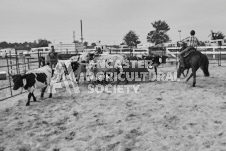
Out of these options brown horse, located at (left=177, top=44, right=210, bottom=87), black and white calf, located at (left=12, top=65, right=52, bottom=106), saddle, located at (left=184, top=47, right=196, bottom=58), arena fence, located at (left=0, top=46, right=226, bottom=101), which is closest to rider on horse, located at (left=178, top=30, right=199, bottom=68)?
saddle, located at (left=184, top=47, right=196, bottom=58)

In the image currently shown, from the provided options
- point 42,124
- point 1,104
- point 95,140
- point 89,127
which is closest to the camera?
point 95,140

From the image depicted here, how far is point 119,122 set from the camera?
4.34m

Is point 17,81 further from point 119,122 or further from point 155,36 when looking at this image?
point 155,36

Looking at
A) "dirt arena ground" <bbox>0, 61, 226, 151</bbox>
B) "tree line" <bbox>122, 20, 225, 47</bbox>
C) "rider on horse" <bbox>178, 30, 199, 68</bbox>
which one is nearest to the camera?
"dirt arena ground" <bbox>0, 61, 226, 151</bbox>

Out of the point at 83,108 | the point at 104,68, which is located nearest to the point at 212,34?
the point at 104,68

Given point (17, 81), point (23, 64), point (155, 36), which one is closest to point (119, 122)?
point (17, 81)

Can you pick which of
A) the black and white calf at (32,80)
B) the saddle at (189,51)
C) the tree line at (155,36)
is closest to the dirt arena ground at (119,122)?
the black and white calf at (32,80)

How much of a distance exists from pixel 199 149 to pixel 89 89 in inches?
198

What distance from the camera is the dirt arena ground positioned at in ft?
11.3

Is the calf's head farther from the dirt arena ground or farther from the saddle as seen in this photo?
the saddle

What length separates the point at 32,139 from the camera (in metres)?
3.74

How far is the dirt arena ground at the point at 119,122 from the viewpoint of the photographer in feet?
11.3

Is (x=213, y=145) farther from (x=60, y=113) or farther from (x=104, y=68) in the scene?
(x=104, y=68)

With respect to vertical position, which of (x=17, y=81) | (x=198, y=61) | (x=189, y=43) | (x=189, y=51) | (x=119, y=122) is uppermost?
(x=189, y=43)
